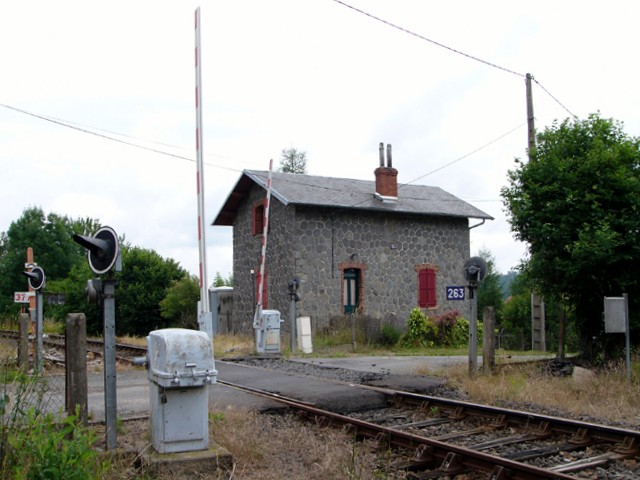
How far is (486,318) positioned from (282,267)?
13153mm

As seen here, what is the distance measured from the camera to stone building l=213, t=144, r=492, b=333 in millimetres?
24031

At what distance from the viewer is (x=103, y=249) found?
629 centimetres

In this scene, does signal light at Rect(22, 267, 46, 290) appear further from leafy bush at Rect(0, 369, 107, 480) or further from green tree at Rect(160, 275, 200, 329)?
green tree at Rect(160, 275, 200, 329)

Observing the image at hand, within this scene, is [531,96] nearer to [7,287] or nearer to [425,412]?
[425,412]

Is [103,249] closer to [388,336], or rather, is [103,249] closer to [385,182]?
[388,336]

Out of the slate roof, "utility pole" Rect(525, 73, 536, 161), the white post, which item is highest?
"utility pole" Rect(525, 73, 536, 161)

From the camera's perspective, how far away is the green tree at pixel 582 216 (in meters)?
12.6

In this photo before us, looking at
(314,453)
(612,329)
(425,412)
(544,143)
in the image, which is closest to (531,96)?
(544,143)

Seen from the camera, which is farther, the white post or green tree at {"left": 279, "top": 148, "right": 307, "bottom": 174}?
green tree at {"left": 279, "top": 148, "right": 307, "bottom": 174}

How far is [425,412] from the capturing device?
8859 mm

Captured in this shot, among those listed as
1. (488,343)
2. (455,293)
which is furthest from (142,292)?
(488,343)

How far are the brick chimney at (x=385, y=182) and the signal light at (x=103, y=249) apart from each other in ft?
65.4

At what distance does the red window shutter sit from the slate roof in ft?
7.44

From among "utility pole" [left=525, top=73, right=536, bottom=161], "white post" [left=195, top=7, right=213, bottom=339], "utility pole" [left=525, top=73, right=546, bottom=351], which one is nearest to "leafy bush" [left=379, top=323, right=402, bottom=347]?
"utility pole" [left=525, top=73, right=546, bottom=351]
